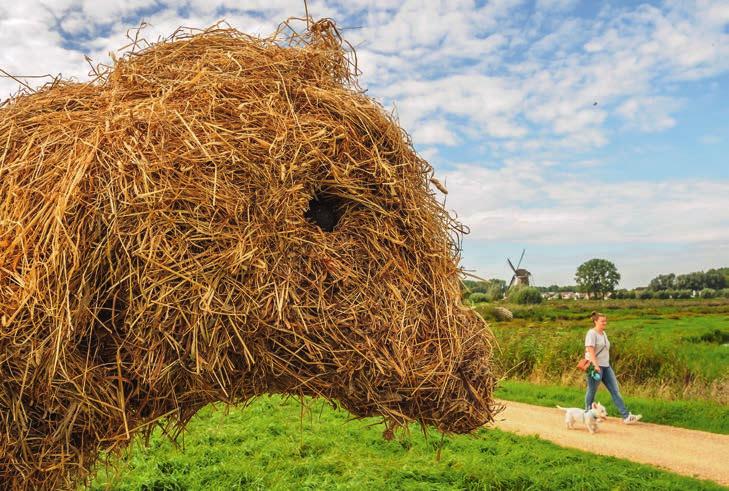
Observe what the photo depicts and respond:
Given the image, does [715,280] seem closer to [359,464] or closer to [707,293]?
[707,293]

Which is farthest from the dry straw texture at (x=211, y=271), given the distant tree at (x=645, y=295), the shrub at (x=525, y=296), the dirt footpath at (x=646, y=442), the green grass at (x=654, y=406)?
the distant tree at (x=645, y=295)

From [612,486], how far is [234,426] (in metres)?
6.97

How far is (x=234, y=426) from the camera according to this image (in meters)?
12.9

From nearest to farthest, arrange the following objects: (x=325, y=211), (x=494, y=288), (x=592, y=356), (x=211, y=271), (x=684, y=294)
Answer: (x=211, y=271) → (x=325, y=211) → (x=494, y=288) → (x=592, y=356) → (x=684, y=294)

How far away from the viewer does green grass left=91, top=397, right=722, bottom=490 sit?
9.44 metres

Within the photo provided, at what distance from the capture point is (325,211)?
331cm

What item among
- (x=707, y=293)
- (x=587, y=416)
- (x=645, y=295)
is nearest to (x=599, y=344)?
(x=587, y=416)

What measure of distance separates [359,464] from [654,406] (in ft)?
27.3

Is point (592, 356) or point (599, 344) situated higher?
point (599, 344)

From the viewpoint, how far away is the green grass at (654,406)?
1452cm

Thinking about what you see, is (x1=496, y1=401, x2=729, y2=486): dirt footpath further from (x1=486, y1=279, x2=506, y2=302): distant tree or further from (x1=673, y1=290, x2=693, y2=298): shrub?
(x1=673, y1=290, x2=693, y2=298): shrub

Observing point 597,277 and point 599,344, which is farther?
point 597,277

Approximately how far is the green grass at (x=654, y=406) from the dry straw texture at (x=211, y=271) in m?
10.3

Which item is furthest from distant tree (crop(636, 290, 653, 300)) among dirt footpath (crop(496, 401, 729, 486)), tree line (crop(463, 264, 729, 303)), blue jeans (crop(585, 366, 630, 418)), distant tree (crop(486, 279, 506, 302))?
blue jeans (crop(585, 366, 630, 418))
